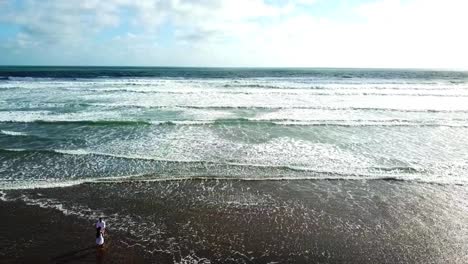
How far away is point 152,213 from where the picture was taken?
10430 millimetres

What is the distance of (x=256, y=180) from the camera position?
13.0m

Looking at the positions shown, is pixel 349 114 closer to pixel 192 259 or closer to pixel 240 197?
pixel 240 197

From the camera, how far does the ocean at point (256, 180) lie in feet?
29.6

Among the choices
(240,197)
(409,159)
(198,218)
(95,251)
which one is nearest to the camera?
(95,251)

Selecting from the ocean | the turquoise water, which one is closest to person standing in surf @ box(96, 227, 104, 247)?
the ocean

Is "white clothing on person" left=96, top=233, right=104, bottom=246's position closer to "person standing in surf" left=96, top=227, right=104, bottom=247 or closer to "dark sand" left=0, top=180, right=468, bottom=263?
"person standing in surf" left=96, top=227, right=104, bottom=247

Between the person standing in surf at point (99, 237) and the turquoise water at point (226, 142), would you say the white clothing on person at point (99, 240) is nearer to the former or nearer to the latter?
the person standing in surf at point (99, 237)

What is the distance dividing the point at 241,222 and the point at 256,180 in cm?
320

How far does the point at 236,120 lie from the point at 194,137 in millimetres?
4967

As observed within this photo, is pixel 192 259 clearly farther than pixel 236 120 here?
No

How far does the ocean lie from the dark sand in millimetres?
48

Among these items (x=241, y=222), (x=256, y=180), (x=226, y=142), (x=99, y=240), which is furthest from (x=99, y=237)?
(x=226, y=142)

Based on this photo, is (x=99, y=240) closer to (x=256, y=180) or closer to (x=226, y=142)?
(x=256, y=180)

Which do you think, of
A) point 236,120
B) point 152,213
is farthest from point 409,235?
point 236,120
